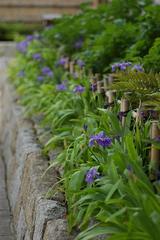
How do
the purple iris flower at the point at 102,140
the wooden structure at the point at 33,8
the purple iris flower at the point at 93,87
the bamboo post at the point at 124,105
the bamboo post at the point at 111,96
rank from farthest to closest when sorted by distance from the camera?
the wooden structure at the point at 33,8, the purple iris flower at the point at 93,87, the bamboo post at the point at 111,96, the bamboo post at the point at 124,105, the purple iris flower at the point at 102,140

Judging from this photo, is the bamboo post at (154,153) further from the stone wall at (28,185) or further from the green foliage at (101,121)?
the stone wall at (28,185)

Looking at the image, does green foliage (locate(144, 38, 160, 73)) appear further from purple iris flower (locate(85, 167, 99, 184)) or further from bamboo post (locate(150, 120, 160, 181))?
purple iris flower (locate(85, 167, 99, 184))

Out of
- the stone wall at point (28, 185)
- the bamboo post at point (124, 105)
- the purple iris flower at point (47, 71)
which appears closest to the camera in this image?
the stone wall at point (28, 185)

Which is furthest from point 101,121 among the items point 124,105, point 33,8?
point 33,8

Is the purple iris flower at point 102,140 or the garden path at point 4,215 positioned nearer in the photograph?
the purple iris flower at point 102,140

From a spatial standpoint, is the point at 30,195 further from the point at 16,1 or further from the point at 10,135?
the point at 16,1

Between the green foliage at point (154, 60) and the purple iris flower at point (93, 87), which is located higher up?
the green foliage at point (154, 60)

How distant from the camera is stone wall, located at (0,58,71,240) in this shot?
10.8 feet

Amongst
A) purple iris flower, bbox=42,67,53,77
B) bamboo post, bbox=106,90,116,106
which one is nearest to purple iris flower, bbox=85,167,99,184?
bamboo post, bbox=106,90,116,106

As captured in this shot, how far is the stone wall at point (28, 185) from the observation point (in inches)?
129

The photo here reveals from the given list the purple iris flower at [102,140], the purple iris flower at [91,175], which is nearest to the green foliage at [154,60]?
the purple iris flower at [102,140]

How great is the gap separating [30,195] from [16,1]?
526 inches

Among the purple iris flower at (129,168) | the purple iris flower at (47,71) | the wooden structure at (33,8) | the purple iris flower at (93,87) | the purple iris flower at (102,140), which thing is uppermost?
the purple iris flower at (102,140)

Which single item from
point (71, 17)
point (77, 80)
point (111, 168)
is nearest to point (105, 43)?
point (77, 80)
